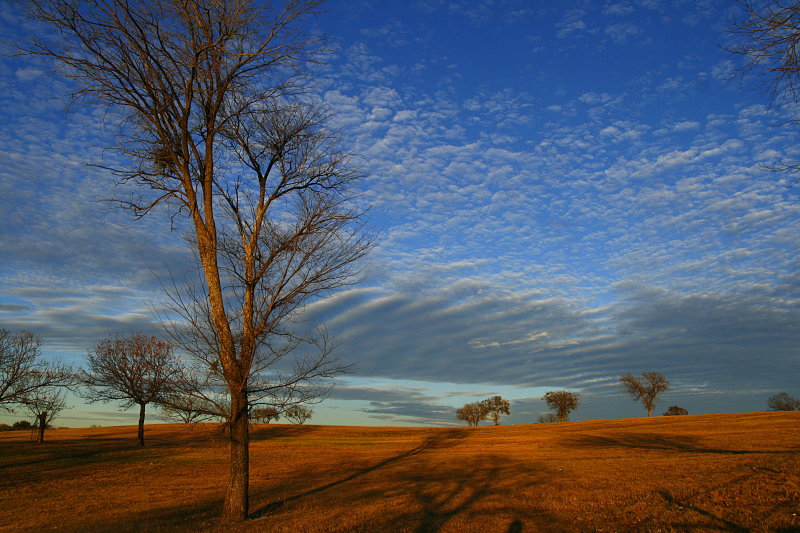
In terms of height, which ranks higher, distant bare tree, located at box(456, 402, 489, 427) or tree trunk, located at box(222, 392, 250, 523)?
tree trunk, located at box(222, 392, 250, 523)

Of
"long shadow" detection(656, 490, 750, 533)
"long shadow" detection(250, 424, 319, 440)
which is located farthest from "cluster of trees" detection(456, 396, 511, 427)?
"long shadow" detection(656, 490, 750, 533)

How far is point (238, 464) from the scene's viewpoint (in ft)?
38.4

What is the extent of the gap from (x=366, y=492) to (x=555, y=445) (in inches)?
1080

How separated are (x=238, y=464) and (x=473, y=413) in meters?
101

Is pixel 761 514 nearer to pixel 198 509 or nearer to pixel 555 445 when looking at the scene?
Answer: pixel 198 509

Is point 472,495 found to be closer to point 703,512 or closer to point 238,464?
point 703,512

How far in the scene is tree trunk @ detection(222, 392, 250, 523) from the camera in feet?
38.2

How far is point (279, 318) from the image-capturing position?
40.3 feet

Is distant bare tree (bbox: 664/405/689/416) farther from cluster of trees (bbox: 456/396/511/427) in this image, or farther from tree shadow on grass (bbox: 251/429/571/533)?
tree shadow on grass (bbox: 251/429/571/533)

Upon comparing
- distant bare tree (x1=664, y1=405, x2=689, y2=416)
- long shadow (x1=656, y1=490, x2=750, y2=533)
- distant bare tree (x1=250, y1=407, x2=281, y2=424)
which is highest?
distant bare tree (x1=250, y1=407, x2=281, y2=424)

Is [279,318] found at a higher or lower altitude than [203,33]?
lower

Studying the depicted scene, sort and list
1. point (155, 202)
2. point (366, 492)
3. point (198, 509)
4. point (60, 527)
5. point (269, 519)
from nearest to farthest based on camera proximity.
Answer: point (269, 519)
point (155, 202)
point (60, 527)
point (198, 509)
point (366, 492)

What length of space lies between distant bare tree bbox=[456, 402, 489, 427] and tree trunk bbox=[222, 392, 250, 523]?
99117 millimetres

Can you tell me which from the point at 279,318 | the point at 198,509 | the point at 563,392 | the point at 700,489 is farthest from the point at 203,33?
the point at 563,392
